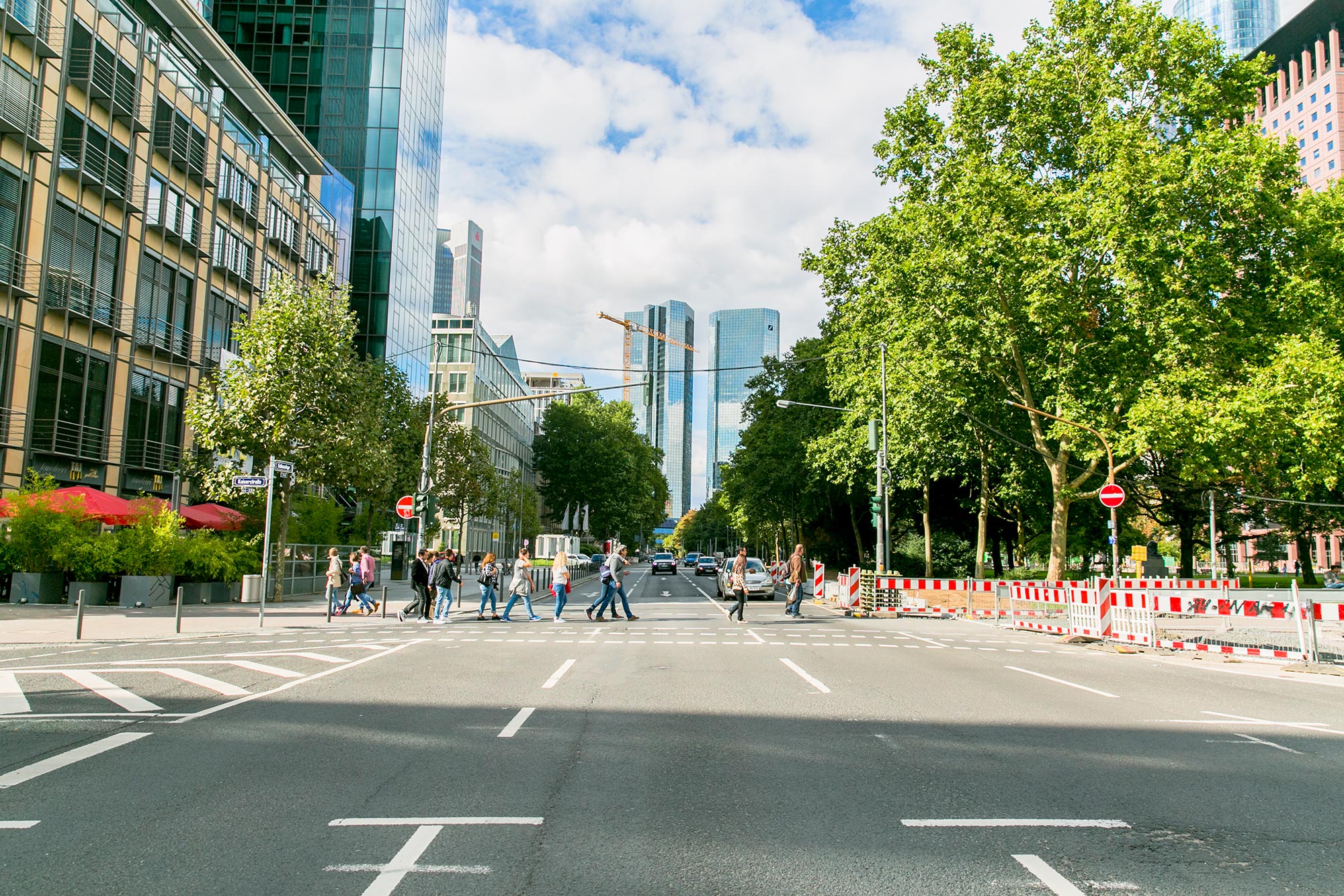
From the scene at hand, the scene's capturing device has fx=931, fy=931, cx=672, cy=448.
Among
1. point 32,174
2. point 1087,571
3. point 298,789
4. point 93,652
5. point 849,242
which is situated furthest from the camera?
point 1087,571

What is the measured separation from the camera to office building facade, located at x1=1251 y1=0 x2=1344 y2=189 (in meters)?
104

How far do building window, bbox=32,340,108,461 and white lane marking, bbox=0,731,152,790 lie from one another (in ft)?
82.0

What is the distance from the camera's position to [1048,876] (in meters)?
4.49

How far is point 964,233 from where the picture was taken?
97.6 ft

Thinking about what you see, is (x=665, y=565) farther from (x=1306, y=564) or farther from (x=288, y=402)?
(x=288, y=402)

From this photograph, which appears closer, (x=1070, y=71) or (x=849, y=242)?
(x=1070, y=71)

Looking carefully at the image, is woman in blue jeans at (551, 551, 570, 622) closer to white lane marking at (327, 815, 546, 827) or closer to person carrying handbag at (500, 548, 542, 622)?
person carrying handbag at (500, 548, 542, 622)

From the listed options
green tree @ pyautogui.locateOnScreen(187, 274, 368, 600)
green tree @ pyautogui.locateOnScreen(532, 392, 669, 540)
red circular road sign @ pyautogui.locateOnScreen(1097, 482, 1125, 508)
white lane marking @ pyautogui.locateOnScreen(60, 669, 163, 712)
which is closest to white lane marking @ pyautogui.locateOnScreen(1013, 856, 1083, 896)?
white lane marking @ pyautogui.locateOnScreen(60, 669, 163, 712)

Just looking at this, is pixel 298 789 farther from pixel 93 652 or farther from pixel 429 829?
pixel 93 652

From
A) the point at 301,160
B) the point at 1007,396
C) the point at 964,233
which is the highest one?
the point at 301,160

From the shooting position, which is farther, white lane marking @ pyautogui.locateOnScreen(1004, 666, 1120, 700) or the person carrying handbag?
the person carrying handbag

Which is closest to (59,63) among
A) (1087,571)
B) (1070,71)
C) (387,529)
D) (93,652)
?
(93,652)

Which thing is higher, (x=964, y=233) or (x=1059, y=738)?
(x=964, y=233)

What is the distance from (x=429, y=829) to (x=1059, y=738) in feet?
18.3
